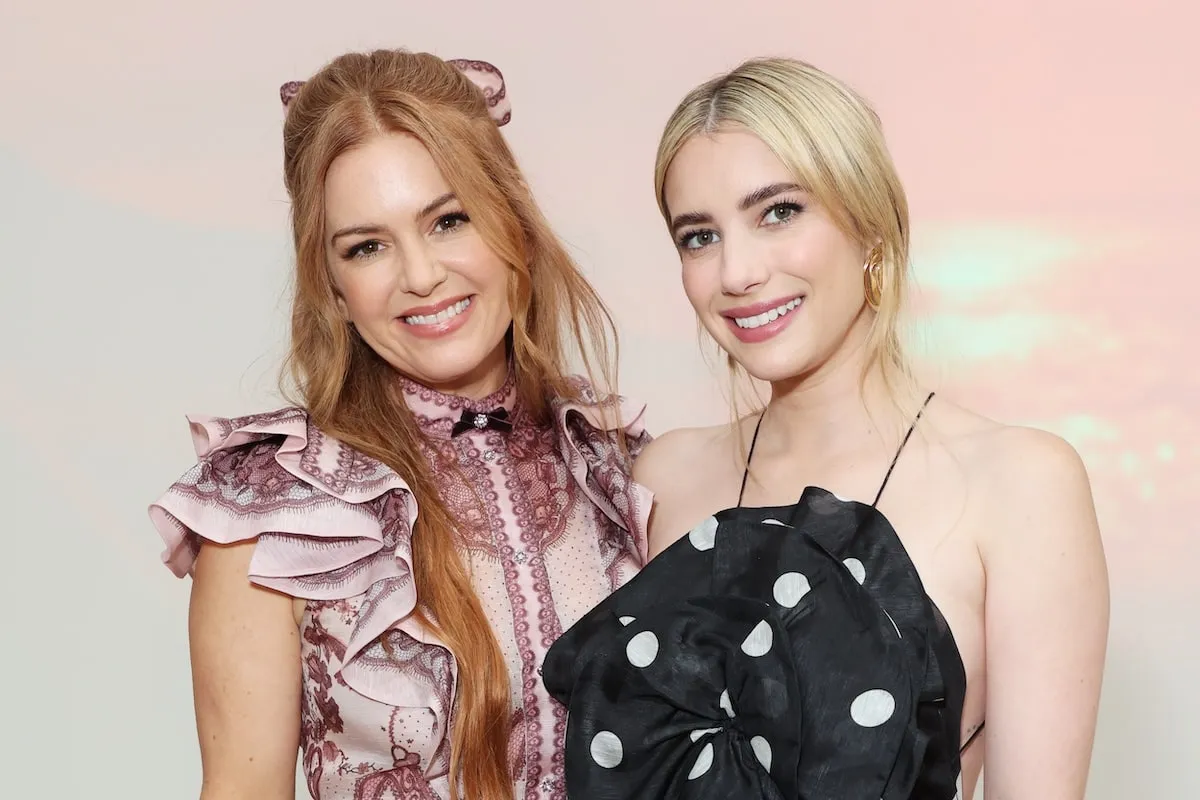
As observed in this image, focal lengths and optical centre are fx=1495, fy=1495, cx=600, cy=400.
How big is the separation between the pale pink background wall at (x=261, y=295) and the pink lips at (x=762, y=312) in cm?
151

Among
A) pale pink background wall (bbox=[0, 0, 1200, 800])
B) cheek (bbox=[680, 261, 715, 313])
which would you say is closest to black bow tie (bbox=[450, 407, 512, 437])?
cheek (bbox=[680, 261, 715, 313])

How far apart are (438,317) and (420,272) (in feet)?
0.32

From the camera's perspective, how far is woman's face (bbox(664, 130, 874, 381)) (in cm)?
209

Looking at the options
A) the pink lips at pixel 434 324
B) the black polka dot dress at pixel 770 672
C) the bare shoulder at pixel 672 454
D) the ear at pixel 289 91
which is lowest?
the black polka dot dress at pixel 770 672

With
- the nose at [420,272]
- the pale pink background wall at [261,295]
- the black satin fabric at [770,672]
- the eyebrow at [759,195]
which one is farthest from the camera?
the pale pink background wall at [261,295]

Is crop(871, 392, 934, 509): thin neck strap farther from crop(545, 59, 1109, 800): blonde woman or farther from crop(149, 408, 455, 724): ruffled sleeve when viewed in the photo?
crop(149, 408, 455, 724): ruffled sleeve

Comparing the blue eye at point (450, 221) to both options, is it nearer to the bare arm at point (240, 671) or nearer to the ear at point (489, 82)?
the ear at point (489, 82)

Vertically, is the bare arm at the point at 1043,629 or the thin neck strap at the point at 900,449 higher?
the thin neck strap at the point at 900,449

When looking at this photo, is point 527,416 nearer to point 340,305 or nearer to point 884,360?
point 340,305

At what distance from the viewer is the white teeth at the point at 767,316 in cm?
212

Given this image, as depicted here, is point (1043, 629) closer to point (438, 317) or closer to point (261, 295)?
point (438, 317)

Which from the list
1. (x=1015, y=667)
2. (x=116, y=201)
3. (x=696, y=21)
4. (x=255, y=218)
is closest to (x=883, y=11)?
(x=696, y=21)

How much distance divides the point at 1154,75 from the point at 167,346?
247cm

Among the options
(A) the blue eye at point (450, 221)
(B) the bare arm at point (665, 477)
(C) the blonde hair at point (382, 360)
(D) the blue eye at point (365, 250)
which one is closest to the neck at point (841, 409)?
(B) the bare arm at point (665, 477)
